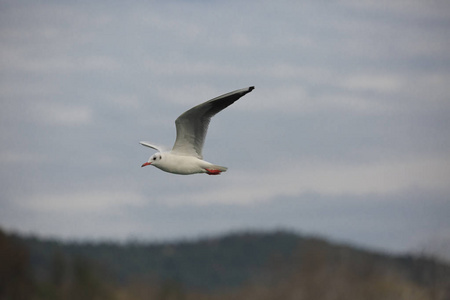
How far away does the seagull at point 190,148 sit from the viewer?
21.3 metres

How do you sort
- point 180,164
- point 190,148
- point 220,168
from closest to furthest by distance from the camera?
1. point 220,168
2. point 180,164
3. point 190,148

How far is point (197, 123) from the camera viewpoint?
70.5 ft

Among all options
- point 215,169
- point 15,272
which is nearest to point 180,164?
point 215,169

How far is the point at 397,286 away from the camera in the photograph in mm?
46719

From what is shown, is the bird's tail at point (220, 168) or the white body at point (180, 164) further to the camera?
the white body at point (180, 164)

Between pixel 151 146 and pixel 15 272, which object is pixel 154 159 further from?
pixel 15 272

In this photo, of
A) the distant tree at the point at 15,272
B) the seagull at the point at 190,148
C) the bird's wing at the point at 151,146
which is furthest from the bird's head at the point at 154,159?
the distant tree at the point at 15,272

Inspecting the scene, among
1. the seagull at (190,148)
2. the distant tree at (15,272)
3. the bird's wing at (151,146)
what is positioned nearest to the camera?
the seagull at (190,148)

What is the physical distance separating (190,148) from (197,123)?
0.80 meters

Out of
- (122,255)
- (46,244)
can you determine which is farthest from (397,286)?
(46,244)

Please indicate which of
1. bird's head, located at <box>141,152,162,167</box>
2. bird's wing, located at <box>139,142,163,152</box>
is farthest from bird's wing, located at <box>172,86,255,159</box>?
bird's wing, located at <box>139,142,163,152</box>

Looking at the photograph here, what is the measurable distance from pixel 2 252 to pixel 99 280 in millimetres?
4561

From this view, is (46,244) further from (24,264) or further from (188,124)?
(188,124)

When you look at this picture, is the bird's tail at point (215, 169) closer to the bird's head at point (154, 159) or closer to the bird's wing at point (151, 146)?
the bird's head at point (154, 159)
